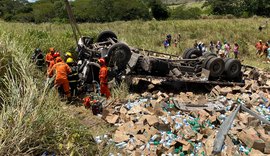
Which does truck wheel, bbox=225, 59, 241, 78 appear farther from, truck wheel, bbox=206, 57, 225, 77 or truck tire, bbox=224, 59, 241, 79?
truck wheel, bbox=206, 57, 225, 77

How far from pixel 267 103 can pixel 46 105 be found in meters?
5.66

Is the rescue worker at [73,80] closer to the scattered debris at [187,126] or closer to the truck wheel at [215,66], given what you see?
the scattered debris at [187,126]

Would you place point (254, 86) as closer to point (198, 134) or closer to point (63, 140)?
point (198, 134)

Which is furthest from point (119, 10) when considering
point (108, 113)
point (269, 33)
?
point (108, 113)

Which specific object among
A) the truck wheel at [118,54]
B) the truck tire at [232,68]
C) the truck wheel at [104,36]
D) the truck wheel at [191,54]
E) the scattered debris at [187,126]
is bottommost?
the scattered debris at [187,126]

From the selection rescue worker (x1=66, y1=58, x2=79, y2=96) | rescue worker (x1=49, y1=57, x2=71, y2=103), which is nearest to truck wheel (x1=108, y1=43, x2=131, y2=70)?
rescue worker (x1=66, y1=58, x2=79, y2=96)

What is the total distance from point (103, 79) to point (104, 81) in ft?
0.18

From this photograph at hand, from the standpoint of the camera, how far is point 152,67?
7832mm

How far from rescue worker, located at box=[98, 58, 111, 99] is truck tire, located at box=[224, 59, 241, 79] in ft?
11.9

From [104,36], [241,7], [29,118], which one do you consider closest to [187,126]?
[29,118]

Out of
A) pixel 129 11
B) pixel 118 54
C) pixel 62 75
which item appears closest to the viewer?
pixel 62 75

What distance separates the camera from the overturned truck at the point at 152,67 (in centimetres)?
775

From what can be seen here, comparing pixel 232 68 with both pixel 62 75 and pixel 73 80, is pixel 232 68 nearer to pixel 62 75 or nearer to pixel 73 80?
pixel 73 80

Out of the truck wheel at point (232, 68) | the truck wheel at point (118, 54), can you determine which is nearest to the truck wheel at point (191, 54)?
the truck wheel at point (232, 68)
